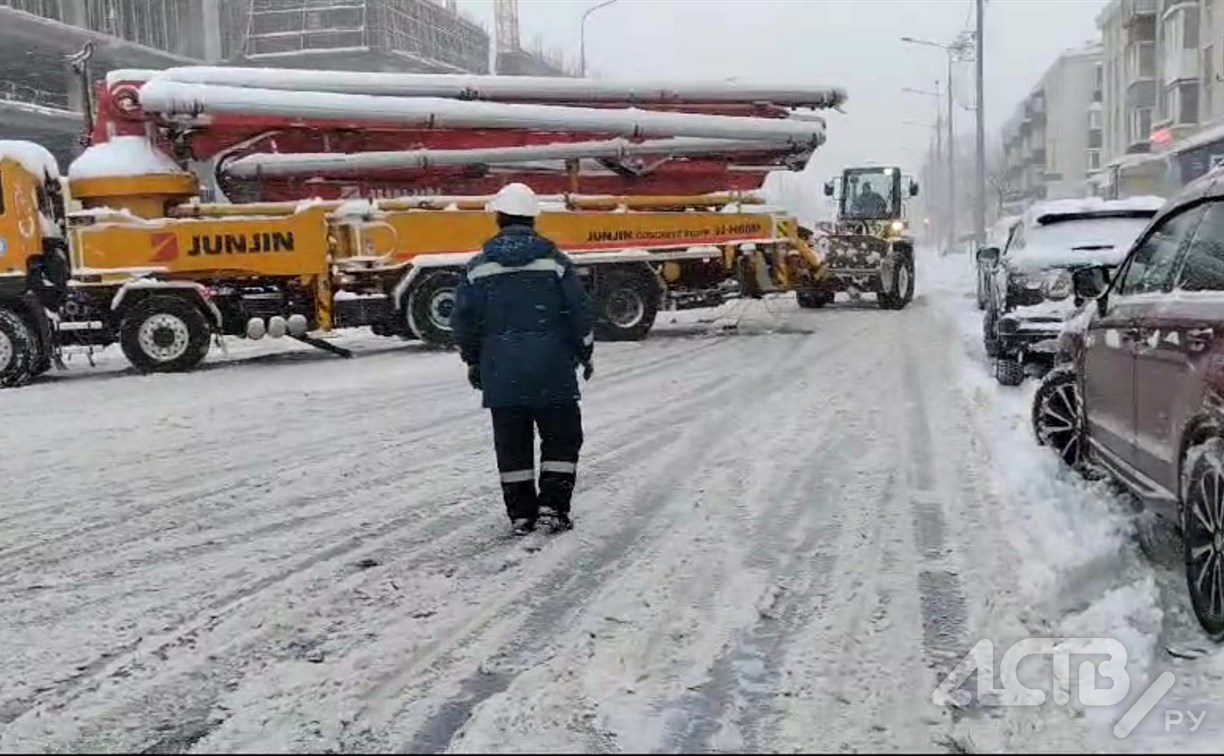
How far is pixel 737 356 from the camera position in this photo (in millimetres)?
14289

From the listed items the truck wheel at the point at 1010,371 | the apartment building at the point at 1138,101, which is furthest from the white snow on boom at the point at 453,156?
the apartment building at the point at 1138,101

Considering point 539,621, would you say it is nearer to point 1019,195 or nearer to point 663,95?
point 663,95

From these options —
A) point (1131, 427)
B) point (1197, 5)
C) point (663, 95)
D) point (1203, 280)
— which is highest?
point (1197, 5)

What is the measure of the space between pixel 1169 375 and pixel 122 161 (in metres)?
13.2

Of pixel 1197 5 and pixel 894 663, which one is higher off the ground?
pixel 1197 5

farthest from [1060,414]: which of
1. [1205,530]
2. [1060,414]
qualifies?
[1205,530]

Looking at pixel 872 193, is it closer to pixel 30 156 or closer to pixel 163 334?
pixel 163 334

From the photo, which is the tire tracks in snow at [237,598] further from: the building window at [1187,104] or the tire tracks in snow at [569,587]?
the building window at [1187,104]

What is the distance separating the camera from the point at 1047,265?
10547mm

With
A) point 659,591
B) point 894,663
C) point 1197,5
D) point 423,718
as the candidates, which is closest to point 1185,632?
point 894,663

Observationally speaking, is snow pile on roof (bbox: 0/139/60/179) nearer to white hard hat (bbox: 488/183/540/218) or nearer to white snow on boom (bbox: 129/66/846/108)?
white snow on boom (bbox: 129/66/846/108)

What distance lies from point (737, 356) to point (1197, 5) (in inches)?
1478

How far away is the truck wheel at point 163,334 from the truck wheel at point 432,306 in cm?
256

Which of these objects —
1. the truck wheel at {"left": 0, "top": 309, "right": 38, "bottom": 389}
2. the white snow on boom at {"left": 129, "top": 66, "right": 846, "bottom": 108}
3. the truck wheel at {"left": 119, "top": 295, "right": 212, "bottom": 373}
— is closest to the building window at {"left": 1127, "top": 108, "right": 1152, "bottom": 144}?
the white snow on boom at {"left": 129, "top": 66, "right": 846, "bottom": 108}
